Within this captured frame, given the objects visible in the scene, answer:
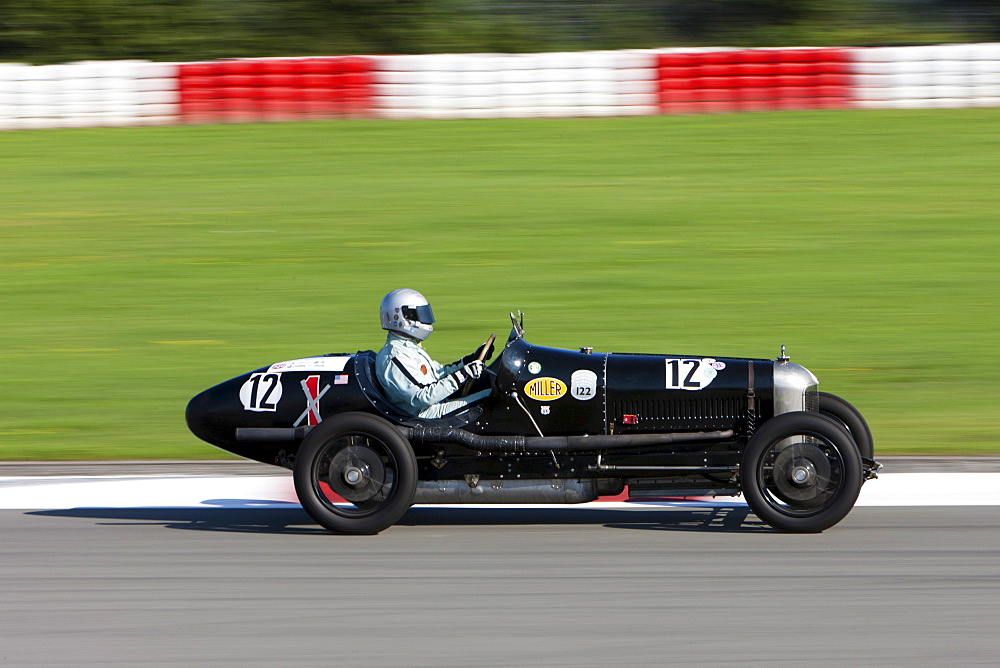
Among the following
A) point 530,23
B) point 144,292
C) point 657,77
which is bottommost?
point 144,292

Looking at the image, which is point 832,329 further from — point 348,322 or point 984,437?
point 348,322

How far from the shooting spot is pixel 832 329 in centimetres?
1059

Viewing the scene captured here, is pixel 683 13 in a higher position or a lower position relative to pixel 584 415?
higher

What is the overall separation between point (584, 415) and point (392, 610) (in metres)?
1.50

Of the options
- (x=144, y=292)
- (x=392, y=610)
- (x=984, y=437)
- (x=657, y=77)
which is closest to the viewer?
(x=392, y=610)

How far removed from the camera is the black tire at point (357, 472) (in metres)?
6.11

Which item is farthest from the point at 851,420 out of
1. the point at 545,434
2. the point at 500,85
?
the point at 500,85

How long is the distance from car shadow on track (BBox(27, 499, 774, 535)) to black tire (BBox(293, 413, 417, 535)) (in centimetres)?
26

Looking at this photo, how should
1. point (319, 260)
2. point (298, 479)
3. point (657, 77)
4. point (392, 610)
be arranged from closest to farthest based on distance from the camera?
1. point (392, 610)
2. point (298, 479)
3. point (319, 260)
4. point (657, 77)

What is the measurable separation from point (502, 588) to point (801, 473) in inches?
60.3

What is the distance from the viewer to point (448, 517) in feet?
22.1

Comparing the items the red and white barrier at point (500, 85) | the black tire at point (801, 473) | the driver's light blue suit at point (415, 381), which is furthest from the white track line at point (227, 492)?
the red and white barrier at point (500, 85)

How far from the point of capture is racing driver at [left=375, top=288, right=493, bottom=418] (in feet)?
20.8

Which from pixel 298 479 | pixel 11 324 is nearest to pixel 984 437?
pixel 298 479
